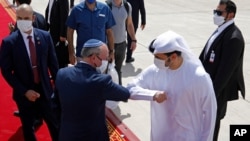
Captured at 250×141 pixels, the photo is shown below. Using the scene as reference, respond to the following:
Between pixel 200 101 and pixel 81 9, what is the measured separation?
2863 millimetres

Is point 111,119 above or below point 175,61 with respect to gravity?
below

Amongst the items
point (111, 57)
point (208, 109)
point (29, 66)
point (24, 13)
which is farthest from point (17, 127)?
point (208, 109)

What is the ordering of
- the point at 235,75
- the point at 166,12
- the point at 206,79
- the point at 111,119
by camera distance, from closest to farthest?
the point at 206,79
the point at 235,75
the point at 111,119
the point at 166,12

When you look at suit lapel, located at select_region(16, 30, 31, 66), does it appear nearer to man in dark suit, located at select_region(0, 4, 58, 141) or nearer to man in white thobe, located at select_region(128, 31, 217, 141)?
man in dark suit, located at select_region(0, 4, 58, 141)

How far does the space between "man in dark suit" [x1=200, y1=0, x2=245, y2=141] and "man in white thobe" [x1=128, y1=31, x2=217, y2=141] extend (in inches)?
38.0

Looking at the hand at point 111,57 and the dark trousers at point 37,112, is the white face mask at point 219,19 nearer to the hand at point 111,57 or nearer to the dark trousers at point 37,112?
the hand at point 111,57

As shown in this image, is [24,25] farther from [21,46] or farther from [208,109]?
[208,109]

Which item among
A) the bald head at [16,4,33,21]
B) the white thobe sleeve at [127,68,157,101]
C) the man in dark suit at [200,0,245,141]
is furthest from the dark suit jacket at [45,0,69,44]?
the white thobe sleeve at [127,68,157,101]

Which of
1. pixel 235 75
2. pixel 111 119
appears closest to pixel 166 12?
pixel 111 119

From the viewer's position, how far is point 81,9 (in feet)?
18.1

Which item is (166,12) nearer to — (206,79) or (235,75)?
(235,75)

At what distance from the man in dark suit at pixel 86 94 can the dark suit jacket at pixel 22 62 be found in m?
1.27

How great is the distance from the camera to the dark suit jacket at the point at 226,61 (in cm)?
408

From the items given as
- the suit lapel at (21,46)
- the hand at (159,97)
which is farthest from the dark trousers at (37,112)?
the hand at (159,97)
